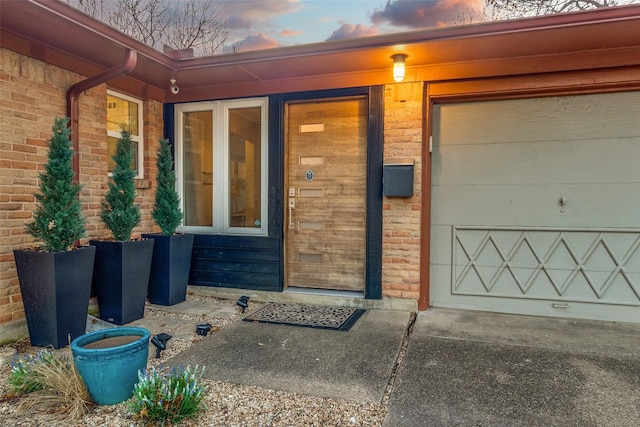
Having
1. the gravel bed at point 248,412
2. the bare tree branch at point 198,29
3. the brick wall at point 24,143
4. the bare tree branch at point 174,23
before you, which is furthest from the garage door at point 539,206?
the bare tree branch at point 174,23

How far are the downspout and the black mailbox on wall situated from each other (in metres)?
2.45

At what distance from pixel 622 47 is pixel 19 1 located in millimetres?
4459

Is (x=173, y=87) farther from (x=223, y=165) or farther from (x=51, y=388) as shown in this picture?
(x=51, y=388)

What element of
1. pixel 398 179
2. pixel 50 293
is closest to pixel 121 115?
pixel 50 293

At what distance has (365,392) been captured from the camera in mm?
2176

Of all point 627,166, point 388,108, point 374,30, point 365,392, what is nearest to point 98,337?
point 365,392

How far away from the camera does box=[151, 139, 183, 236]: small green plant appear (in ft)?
13.0

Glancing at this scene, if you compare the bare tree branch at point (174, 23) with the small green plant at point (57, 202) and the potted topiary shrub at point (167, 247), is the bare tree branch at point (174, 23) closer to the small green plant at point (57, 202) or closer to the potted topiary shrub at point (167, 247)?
the potted topiary shrub at point (167, 247)

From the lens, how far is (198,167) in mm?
4520

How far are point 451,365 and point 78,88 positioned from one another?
3779 millimetres

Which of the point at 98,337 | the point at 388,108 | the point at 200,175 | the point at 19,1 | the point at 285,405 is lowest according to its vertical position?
the point at 285,405

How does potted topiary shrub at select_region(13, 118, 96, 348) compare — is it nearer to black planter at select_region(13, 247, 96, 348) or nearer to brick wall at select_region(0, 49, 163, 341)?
black planter at select_region(13, 247, 96, 348)

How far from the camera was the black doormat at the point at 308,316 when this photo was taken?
3.34 meters

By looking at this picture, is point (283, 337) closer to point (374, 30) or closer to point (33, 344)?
point (33, 344)
